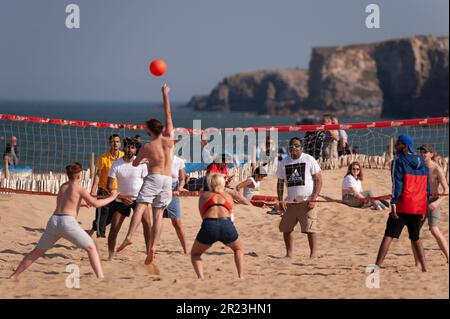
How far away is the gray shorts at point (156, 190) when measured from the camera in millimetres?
9914

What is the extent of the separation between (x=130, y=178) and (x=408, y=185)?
10.8ft

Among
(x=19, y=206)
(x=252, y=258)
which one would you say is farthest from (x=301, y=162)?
(x=19, y=206)

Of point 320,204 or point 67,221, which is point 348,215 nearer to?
point 320,204

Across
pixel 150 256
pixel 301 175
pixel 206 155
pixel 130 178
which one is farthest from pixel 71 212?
pixel 206 155

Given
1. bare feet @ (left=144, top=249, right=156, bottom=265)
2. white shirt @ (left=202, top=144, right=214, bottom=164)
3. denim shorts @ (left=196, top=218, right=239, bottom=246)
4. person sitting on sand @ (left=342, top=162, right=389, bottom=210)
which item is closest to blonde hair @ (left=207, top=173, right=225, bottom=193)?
denim shorts @ (left=196, top=218, right=239, bottom=246)

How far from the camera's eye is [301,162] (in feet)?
37.1

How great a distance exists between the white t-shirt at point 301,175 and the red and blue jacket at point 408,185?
1.71 meters

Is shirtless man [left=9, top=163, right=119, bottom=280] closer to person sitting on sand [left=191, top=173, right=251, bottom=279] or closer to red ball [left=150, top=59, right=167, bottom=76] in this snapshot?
person sitting on sand [left=191, top=173, right=251, bottom=279]

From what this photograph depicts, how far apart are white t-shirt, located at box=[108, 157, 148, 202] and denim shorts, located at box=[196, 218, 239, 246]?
1.97m

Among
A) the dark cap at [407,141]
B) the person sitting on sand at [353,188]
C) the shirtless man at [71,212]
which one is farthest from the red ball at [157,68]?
the person sitting on sand at [353,188]

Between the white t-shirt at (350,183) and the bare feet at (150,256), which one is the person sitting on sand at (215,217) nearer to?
the bare feet at (150,256)

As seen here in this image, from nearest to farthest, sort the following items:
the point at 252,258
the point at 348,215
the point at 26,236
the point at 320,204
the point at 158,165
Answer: the point at 158,165, the point at 252,258, the point at 26,236, the point at 348,215, the point at 320,204

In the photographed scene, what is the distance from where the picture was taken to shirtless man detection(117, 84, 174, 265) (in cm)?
982
